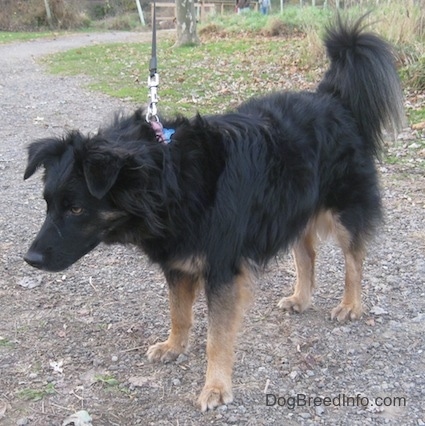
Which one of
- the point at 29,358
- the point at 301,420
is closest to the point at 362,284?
the point at 301,420

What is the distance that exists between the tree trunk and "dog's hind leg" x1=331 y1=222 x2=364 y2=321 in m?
15.8

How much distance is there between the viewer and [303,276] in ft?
13.6

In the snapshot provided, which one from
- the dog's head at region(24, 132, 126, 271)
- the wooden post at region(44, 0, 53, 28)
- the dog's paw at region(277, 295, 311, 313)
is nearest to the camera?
the dog's head at region(24, 132, 126, 271)

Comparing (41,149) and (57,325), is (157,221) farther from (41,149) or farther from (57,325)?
(57,325)

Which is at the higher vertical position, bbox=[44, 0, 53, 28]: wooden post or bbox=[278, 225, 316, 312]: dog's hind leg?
bbox=[44, 0, 53, 28]: wooden post

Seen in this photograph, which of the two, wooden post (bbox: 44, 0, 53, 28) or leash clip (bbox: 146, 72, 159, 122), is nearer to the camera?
leash clip (bbox: 146, 72, 159, 122)

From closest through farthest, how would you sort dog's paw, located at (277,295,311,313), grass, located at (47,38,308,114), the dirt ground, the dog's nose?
the dog's nose < the dirt ground < dog's paw, located at (277,295,311,313) < grass, located at (47,38,308,114)

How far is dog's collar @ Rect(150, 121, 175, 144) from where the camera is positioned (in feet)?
9.78

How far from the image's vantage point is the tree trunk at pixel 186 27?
18.1m

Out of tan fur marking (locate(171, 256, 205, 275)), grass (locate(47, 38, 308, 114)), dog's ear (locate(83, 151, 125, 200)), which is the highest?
dog's ear (locate(83, 151, 125, 200))

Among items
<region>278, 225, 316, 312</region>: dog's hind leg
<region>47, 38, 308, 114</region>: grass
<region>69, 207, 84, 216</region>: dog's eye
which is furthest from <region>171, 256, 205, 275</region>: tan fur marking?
<region>47, 38, 308, 114</region>: grass

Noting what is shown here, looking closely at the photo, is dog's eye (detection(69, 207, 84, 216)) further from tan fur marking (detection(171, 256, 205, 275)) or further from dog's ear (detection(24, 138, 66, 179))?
tan fur marking (detection(171, 256, 205, 275))

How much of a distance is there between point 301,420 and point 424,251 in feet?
7.88

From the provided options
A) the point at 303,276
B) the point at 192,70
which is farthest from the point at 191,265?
the point at 192,70
